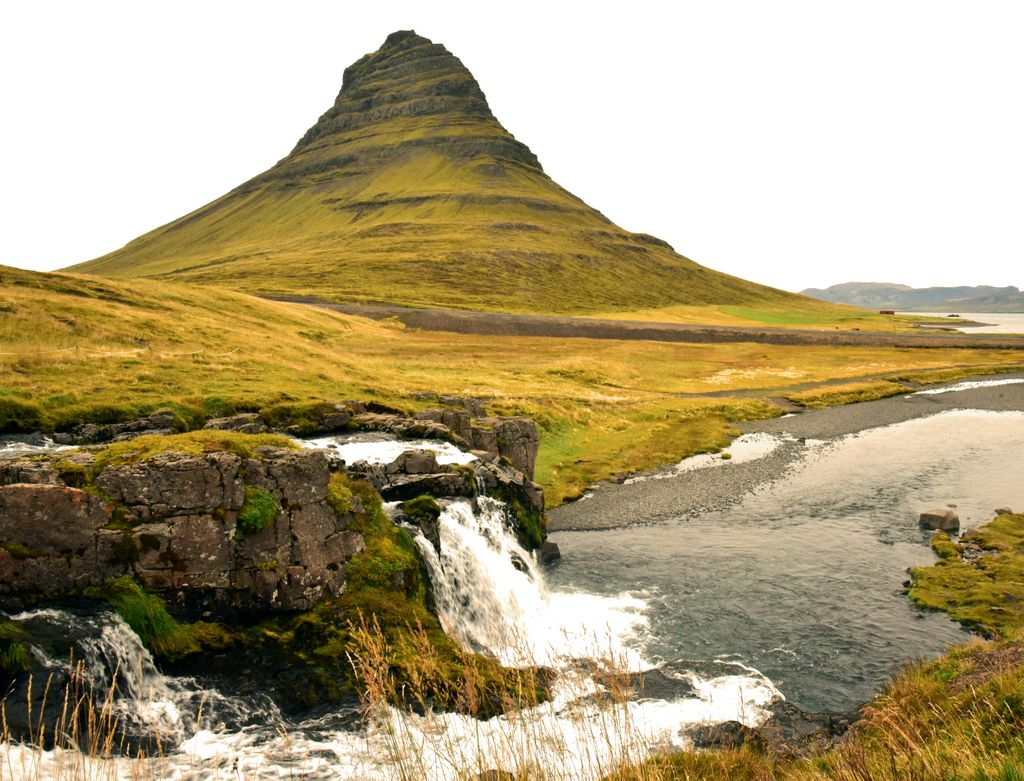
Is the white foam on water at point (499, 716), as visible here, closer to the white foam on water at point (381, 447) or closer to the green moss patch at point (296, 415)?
the white foam on water at point (381, 447)

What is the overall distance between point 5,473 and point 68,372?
2278 cm

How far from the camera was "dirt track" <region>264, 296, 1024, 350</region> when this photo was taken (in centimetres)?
12212

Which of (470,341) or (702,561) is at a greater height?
(470,341)

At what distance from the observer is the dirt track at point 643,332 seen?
12212 cm

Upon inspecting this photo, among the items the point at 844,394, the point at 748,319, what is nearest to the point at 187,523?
the point at 844,394

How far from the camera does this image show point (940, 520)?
33.1 m

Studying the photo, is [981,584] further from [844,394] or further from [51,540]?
[844,394]

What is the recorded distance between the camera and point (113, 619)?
15.3 meters

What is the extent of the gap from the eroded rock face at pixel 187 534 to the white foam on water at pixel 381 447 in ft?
32.7

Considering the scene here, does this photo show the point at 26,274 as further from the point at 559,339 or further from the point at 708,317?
the point at 708,317

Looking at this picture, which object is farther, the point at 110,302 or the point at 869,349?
the point at 869,349

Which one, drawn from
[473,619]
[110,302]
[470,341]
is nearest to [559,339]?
[470,341]

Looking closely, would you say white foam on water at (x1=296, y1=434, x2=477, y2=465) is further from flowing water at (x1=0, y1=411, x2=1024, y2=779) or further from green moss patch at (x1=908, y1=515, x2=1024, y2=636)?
green moss patch at (x1=908, y1=515, x2=1024, y2=636)

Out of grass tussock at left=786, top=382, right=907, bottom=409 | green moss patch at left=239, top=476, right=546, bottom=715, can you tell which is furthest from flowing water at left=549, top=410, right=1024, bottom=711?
grass tussock at left=786, top=382, right=907, bottom=409
